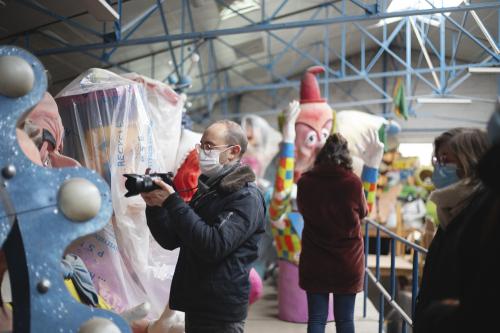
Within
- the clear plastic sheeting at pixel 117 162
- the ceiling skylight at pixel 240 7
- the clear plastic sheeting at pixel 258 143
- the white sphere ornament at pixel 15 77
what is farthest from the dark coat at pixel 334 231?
the ceiling skylight at pixel 240 7

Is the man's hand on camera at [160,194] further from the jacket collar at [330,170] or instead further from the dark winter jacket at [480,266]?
the jacket collar at [330,170]

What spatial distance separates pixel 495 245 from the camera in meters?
1.20

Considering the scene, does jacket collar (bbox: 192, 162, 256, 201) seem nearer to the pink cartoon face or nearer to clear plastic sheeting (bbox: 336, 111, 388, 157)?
the pink cartoon face

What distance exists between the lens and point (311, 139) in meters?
4.45

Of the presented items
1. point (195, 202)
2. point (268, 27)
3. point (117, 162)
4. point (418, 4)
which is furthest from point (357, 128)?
point (195, 202)

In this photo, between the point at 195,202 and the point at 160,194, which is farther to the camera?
the point at 195,202

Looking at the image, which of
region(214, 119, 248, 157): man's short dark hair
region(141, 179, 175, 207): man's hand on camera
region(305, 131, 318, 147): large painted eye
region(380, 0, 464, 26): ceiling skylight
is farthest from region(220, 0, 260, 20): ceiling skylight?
region(141, 179, 175, 207): man's hand on camera

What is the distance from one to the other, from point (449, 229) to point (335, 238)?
61.9 inches

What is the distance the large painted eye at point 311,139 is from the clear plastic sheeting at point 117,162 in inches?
64.1

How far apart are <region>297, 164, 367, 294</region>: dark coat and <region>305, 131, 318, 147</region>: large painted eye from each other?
1.25m

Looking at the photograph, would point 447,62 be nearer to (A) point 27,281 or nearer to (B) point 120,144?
(B) point 120,144

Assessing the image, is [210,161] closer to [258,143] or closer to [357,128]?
[357,128]

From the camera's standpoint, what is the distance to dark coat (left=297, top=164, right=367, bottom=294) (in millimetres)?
3119

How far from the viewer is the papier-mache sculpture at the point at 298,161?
425 centimetres
